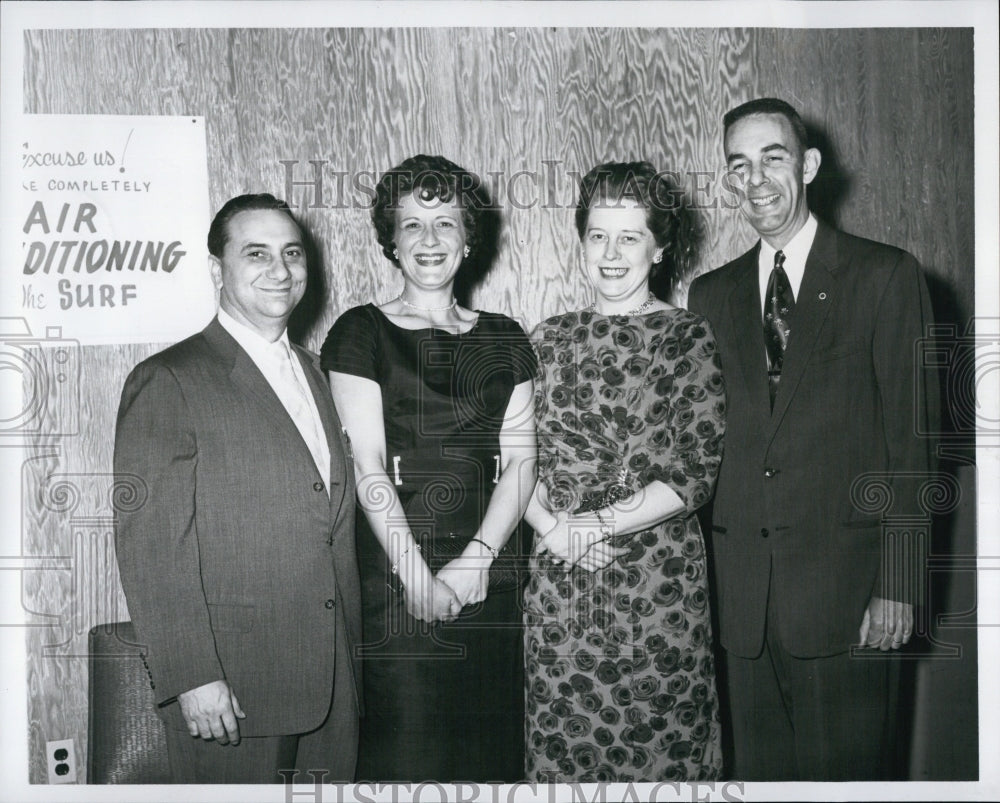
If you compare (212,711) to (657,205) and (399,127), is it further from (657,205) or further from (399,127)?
(657,205)

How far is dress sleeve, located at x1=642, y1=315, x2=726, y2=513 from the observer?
7.05 feet

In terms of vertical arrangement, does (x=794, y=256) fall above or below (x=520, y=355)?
above

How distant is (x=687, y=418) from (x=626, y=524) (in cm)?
30

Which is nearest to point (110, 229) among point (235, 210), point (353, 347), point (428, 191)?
point (235, 210)

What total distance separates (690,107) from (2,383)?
1.89m

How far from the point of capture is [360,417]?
7.08 feet

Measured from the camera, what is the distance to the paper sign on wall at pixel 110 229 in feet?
7.36

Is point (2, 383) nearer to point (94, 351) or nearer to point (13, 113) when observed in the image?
point (94, 351)

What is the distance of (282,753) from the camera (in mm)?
2184

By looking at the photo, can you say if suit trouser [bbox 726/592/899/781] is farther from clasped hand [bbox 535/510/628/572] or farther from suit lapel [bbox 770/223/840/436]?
suit lapel [bbox 770/223/840/436]

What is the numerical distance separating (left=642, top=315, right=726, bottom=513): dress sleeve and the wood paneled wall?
0.59 ft

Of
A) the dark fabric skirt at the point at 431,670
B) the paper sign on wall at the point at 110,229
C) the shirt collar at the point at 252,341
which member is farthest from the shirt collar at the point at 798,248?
the paper sign on wall at the point at 110,229

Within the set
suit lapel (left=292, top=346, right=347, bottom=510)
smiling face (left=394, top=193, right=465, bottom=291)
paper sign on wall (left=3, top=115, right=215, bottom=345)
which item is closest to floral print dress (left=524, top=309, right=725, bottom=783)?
smiling face (left=394, top=193, right=465, bottom=291)

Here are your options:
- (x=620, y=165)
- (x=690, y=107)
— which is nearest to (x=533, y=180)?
(x=620, y=165)
